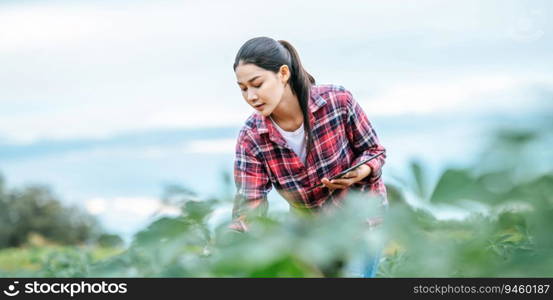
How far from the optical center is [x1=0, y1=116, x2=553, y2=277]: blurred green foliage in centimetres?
52

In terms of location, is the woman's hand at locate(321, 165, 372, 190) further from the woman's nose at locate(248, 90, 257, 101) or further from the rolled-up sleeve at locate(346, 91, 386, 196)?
the woman's nose at locate(248, 90, 257, 101)

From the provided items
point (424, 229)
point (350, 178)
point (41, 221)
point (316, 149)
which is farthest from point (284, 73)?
point (41, 221)

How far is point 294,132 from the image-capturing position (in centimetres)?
234

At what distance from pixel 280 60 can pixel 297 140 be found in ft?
0.91

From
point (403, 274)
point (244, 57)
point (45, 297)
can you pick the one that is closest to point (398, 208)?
point (403, 274)

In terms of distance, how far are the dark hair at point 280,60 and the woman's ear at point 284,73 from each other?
1 cm

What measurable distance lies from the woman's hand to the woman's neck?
1.08 feet

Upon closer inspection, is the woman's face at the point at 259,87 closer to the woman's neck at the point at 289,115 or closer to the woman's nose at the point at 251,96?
the woman's nose at the point at 251,96

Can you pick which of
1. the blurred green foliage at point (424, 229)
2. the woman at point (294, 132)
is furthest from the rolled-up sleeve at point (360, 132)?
the blurred green foliage at point (424, 229)

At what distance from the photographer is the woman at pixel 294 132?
2.20 metres

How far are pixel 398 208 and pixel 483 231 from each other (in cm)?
11

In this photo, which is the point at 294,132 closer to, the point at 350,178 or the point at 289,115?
the point at 289,115

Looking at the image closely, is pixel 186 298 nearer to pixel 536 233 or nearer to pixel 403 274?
pixel 403 274

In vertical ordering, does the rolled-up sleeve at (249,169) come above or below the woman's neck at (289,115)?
below
